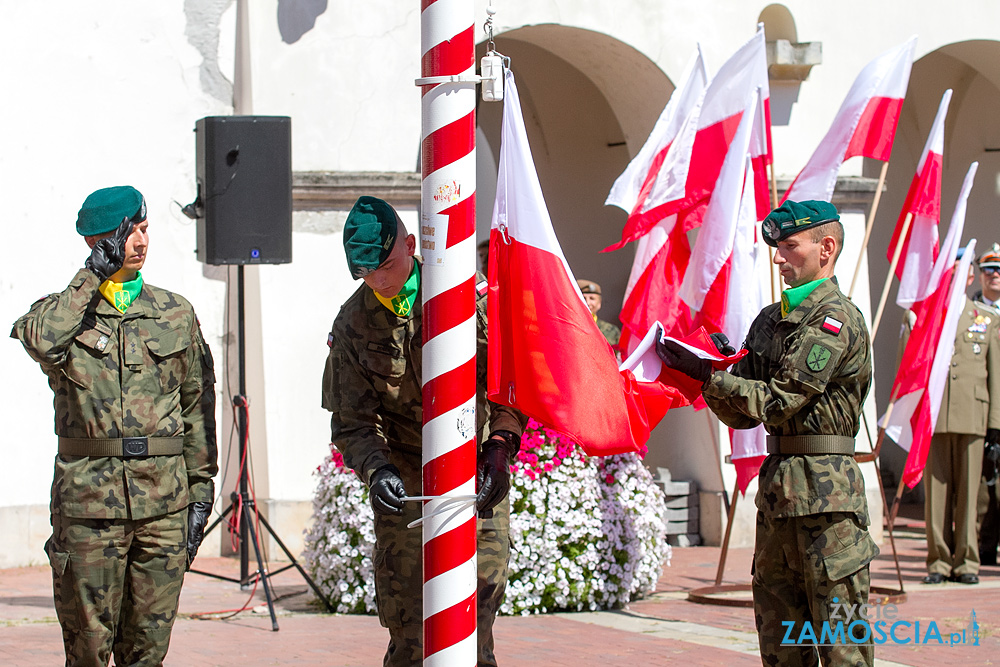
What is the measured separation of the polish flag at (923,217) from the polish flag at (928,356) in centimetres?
7

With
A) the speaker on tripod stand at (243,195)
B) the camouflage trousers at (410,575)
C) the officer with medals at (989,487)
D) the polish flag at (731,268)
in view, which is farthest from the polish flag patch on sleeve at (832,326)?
the officer with medals at (989,487)

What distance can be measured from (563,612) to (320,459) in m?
2.57

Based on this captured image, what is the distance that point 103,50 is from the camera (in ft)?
30.8

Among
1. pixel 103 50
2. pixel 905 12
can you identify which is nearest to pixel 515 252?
pixel 103 50

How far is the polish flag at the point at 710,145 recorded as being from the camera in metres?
7.20

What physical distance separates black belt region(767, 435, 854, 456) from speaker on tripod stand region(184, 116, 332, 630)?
4406mm

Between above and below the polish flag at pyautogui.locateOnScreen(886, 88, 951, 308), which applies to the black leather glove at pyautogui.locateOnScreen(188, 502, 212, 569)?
below

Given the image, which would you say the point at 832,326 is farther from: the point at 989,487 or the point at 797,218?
the point at 989,487

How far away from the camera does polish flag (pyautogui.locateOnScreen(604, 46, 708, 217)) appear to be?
24.0 feet

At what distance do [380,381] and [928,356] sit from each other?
15.5ft

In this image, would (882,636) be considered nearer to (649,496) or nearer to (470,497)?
(649,496)

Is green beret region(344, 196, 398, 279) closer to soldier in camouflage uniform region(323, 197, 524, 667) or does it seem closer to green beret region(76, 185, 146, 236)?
soldier in camouflage uniform region(323, 197, 524, 667)

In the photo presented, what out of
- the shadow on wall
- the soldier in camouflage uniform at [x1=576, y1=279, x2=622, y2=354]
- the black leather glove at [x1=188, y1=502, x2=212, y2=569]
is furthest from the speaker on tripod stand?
the black leather glove at [x1=188, y1=502, x2=212, y2=569]

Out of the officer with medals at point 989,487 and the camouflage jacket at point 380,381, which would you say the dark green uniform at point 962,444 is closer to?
the officer with medals at point 989,487
